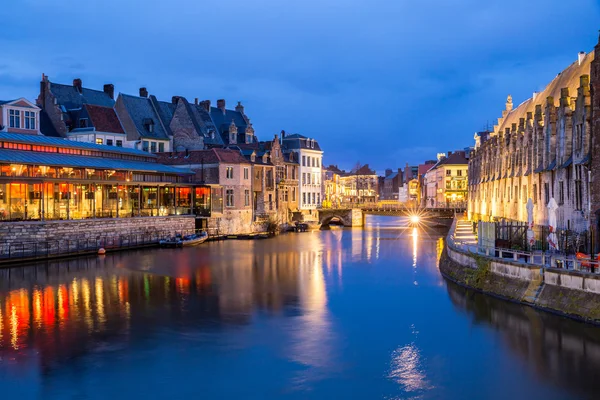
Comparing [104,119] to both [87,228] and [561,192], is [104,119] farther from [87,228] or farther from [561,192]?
[561,192]

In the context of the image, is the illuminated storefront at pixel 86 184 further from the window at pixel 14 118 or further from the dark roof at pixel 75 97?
the dark roof at pixel 75 97

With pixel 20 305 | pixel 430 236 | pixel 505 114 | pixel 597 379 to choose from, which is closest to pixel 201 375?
pixel 597 379

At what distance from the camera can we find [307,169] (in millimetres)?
90562

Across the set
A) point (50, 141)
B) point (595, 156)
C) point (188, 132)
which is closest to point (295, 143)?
point (188, 132)

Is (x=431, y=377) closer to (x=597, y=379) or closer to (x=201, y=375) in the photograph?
(x=597, y=379)

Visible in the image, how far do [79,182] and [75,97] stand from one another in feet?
81.3

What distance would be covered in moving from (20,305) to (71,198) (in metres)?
23.2

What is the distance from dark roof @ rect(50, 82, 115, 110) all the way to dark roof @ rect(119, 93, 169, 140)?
125 inches

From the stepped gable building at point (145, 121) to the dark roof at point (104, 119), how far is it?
1.19m

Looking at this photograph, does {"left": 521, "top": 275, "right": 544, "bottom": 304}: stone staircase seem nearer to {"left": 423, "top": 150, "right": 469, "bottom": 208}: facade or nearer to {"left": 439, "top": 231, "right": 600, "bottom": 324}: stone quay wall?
{"left": 439, "top": 231, "right": 600, "bottom": 324}: stone quay wall

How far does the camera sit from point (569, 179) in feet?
113

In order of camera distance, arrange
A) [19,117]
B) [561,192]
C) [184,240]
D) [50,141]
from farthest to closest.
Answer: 1. [19,117]
2. [184,240]
3. [50,141]
4. [561,192]

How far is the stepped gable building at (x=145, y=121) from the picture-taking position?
72.3m

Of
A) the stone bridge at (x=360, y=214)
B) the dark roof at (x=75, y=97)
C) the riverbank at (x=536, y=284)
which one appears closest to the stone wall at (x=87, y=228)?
the dark roof at (x=75, y=97)
